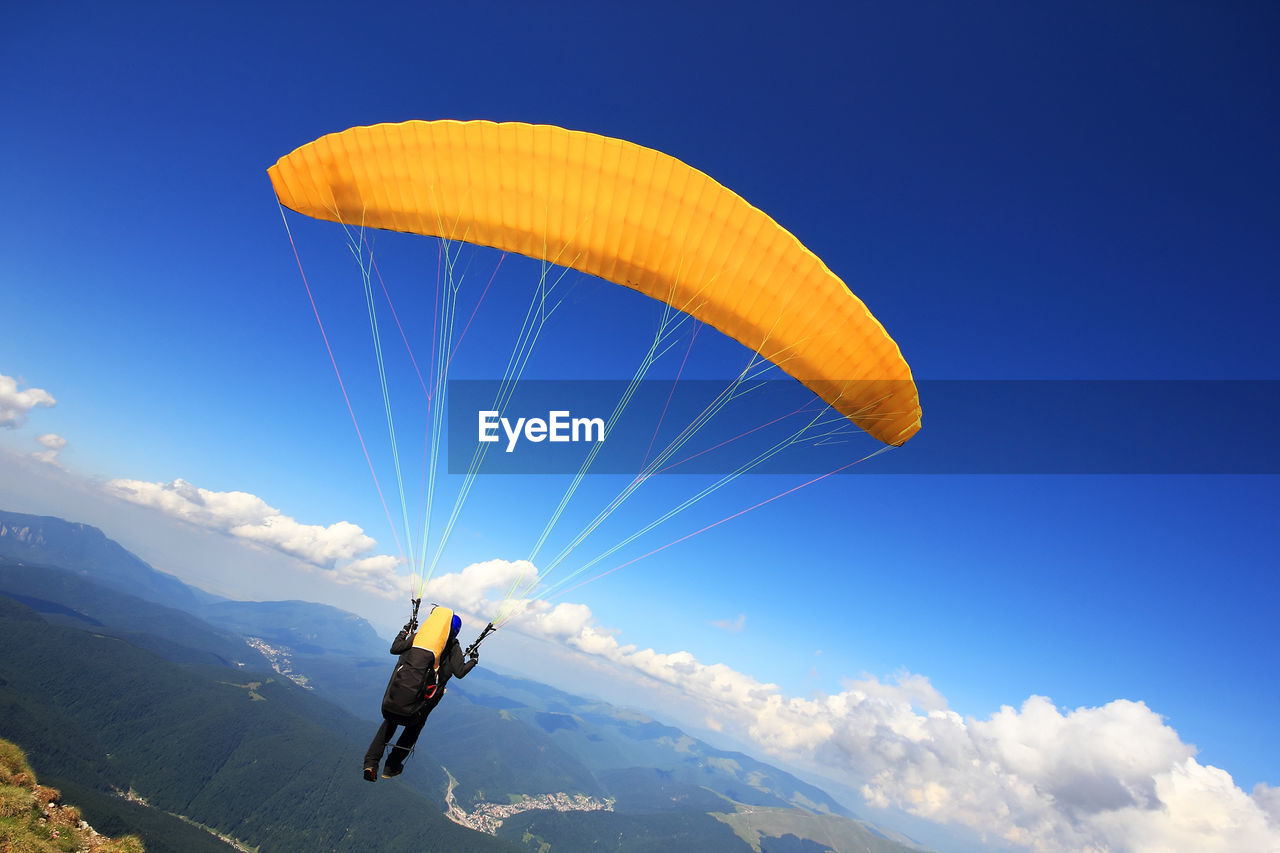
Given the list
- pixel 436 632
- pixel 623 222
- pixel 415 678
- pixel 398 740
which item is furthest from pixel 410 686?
pixel 623 222

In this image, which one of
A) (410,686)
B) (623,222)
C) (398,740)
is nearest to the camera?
(410,686)

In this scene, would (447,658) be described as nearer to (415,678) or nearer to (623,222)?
(415,678)

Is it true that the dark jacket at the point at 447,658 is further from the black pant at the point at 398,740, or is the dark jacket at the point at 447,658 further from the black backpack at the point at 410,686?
the black pant at the point at 398,740

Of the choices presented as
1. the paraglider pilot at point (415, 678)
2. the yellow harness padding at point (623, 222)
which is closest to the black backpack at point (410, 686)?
the paraglider pilot at point (415, 678)

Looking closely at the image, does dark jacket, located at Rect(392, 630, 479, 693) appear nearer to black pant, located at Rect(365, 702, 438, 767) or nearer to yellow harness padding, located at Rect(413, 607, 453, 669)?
yellow harness padding, located at Rect(413, 607, 453, 669)

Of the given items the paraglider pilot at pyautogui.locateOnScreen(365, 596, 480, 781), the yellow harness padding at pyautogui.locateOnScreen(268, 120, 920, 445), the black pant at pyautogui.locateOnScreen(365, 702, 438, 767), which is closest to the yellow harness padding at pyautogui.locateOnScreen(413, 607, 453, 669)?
the paraglider pilot at pyautogui.locateOnScreen(365, 596, 480, 781)

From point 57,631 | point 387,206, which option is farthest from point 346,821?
point 387,206

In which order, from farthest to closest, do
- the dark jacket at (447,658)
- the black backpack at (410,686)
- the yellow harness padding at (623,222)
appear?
the yellow harness padding at (623,222), the dark jacket at (447,658), the black backpack at (410,686)
